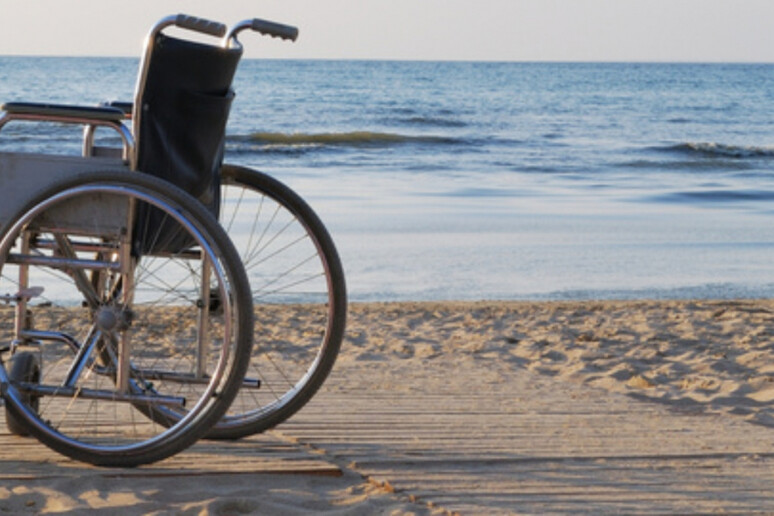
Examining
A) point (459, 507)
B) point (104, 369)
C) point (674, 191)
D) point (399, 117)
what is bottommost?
point (459, 507)

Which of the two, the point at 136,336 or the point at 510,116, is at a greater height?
the point at 510,116

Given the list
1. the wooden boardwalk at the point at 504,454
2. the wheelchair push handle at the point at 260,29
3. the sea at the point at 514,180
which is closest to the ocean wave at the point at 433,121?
the sea at the point at 514,180

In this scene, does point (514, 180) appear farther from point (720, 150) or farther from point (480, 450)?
point (480, 450)

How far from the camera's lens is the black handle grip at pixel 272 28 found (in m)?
3.29

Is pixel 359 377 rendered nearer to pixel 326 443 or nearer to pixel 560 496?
pixel 326 443

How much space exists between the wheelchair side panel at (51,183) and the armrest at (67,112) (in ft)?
0.35

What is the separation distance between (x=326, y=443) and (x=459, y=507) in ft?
2.31

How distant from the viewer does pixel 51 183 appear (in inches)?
120

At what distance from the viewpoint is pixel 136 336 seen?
20.0 feet

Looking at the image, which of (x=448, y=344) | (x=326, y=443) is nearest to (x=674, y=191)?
(x=448, y=344)

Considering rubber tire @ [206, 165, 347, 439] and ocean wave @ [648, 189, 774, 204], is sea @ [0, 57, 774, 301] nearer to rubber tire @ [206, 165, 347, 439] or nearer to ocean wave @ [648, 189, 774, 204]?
ocean wave @ [648, 189, 774, 204]

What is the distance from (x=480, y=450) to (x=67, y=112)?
55.4 inches

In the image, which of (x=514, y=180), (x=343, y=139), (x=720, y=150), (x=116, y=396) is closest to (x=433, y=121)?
(x=343, y=139)

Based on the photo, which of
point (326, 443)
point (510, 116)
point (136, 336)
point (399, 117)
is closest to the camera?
point (326, 443)
